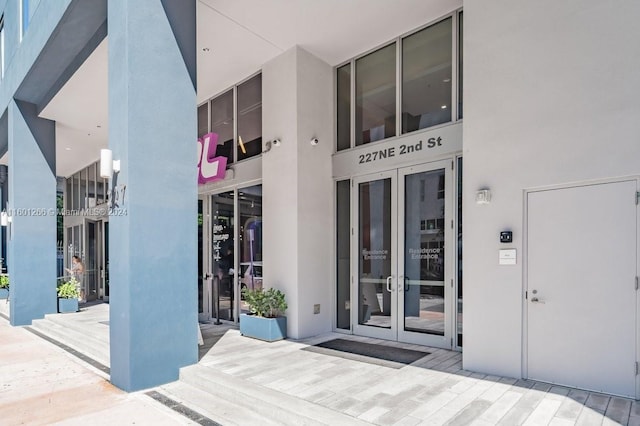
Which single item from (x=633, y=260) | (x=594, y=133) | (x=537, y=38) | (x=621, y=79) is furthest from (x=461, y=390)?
(x=537, y=38)

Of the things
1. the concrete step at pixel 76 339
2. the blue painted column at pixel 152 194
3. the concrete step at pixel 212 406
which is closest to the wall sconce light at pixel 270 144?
the blue painted column at pixel 152 194

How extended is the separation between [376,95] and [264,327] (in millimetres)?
4010

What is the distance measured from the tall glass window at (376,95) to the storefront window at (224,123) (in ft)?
8.84

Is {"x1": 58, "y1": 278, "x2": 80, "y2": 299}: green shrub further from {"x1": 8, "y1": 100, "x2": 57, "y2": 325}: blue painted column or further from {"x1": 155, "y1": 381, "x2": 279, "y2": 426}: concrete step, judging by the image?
{"x1": 155, "y1": 381, "x2": 279, "y2": 426}: concrete step

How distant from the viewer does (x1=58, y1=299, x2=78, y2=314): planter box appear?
9.05 m

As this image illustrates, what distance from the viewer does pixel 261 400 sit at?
364 centimetres

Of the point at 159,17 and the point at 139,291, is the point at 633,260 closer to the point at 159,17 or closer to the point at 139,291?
the point at 139,291

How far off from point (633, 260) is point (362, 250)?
137 inches

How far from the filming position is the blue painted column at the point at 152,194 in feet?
13.7

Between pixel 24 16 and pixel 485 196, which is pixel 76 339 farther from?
pixel 485 196

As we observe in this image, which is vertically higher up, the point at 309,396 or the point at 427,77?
the point at 427,77

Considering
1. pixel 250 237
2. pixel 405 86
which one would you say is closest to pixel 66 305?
pixel 250 237

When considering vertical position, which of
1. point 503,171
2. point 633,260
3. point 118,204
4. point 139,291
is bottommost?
point 139,291

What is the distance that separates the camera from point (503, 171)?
4234 mm
